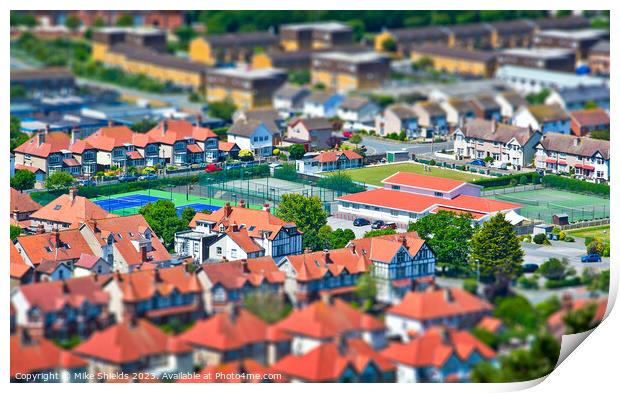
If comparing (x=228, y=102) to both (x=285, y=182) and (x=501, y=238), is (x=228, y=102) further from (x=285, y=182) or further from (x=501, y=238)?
(x=501, y=238)

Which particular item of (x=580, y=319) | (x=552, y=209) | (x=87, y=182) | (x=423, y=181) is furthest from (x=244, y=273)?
(x=87, y=182)

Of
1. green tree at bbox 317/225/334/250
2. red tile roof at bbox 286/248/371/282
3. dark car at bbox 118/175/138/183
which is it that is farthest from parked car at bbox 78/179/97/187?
red tile roof at bbox 286/248/371/282

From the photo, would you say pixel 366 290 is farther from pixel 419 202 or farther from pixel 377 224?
pixel 419 202

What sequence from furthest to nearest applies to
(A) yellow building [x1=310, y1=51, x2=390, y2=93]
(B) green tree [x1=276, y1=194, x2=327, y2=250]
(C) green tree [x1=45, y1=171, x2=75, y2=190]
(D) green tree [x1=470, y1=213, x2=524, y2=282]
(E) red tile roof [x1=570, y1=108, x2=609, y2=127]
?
(A) yellow building [x1=310, y1=51, x2=390, y2=93] < (E) red tile roof [x1=570, y1=108, x2=609, y2=127] < (C) green tree [x1=45, y1=171, x2=75, y2=190] < (B) green tree [x1=276, y1=194, x2=327, y2=250] < (D) green tree [x1=470, y1=213, x2=524, y2=282]

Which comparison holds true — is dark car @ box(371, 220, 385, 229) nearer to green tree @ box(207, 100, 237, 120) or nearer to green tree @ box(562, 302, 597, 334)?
green tree @ box(562, 302, 597, 334)

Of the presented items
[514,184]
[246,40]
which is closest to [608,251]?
[514,184]

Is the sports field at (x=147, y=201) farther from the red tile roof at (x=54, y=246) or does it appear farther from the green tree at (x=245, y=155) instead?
the red tile roof at (x=54, y=246)
